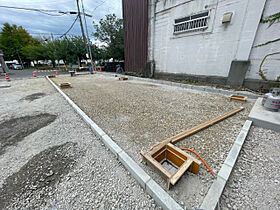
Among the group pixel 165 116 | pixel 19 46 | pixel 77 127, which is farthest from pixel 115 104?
pixel 19 46

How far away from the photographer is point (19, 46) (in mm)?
22797

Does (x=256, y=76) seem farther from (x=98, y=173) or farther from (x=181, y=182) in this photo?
(x=98, y=173)

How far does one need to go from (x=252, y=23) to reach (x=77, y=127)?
708 cm

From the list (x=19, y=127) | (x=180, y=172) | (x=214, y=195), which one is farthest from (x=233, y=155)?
(x=19, y=127)

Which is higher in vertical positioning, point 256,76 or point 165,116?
point 256,76

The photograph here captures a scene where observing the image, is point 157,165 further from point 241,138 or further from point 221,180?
point 241,138

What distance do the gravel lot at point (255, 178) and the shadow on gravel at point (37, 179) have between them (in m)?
2.03

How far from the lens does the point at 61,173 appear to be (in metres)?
1.56

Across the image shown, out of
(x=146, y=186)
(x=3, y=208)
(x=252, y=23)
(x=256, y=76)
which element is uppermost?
(x=252, y=23)

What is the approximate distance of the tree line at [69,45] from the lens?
14789 millimetres

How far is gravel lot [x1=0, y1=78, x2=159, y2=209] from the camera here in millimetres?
1243

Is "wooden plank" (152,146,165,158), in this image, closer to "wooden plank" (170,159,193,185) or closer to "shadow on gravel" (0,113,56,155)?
"wooden plank" (170,159,193,185)

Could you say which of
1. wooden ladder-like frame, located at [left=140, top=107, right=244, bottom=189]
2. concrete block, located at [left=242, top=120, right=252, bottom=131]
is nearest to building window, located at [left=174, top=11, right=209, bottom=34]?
concrete block, located at [left=242, top=120, right=252, bottom=131]

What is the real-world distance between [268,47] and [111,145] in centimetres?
638
